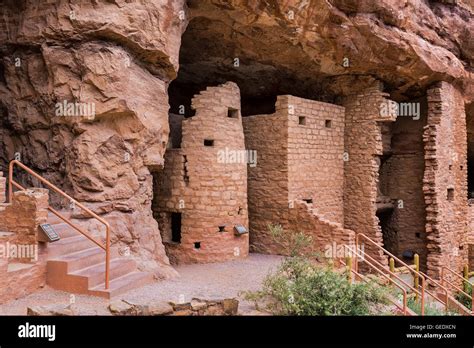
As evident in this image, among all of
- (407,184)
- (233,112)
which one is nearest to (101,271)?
(233,112)

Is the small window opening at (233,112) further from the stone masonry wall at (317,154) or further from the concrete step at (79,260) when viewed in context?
the concrete step at (79,260)

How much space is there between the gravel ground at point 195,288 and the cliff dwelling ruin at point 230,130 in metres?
0.25

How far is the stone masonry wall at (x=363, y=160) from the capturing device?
48.4 ft

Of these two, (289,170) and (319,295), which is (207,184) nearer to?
(289,170)

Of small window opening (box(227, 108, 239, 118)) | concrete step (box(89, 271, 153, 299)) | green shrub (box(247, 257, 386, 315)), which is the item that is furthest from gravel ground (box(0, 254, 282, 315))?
small window opening (box(227, 108, 239, 118))

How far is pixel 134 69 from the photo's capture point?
9.27 metres

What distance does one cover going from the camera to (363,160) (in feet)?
49.0

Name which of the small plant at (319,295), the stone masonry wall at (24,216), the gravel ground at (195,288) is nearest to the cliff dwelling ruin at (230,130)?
the stone masonry wall at (24,216)

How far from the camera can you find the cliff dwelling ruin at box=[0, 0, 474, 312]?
28.9 ft

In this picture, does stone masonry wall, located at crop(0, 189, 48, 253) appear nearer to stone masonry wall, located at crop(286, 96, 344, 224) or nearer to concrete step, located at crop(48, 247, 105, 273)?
concrete step, located at crop(48, 247, 105, 273)

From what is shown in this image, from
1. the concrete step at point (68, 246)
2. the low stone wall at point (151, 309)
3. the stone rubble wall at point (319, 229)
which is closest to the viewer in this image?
the low stone wall at point (151, 309)

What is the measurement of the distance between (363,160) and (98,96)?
30.7 ft

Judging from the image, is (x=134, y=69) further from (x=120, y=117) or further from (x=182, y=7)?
(x=182, y=7)

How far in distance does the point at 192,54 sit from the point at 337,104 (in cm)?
553
